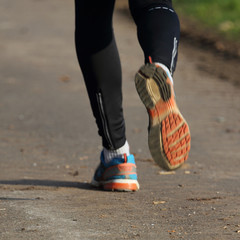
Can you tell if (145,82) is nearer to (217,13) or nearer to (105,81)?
(105,81)

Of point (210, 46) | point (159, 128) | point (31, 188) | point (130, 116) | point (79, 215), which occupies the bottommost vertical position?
point (210, 46)

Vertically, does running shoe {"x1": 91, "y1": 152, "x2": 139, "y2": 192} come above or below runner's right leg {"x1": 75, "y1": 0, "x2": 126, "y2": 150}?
below

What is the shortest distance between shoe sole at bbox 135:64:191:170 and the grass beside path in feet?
26.2

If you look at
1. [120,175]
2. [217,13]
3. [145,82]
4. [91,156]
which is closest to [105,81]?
[120,175]

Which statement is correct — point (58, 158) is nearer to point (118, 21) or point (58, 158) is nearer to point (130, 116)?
point (130, 116)

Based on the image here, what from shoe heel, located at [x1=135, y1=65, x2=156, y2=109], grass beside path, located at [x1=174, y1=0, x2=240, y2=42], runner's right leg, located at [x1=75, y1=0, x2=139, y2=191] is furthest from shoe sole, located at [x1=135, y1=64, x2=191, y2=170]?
grass beside path, located at [x1=174, y1=0, x2=240, y2=42]

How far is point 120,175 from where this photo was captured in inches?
140

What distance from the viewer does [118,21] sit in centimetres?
1241

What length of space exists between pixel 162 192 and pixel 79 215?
2.05 ft

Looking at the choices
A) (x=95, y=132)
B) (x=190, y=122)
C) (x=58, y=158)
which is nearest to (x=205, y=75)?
(x=190, y=122)

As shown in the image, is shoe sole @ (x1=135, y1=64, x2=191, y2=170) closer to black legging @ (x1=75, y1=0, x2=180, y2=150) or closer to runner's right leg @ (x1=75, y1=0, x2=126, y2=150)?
black legging @ (x1=75, y1=0, x2=180, y2=150)

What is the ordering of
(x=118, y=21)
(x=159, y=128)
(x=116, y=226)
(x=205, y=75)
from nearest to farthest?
(x=159, y=128) → (x=116, y=226) → (x=205, y=75) → (x=118, y=21)

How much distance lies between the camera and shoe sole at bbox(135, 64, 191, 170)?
2.65 m

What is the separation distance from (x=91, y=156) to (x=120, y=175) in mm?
1243
